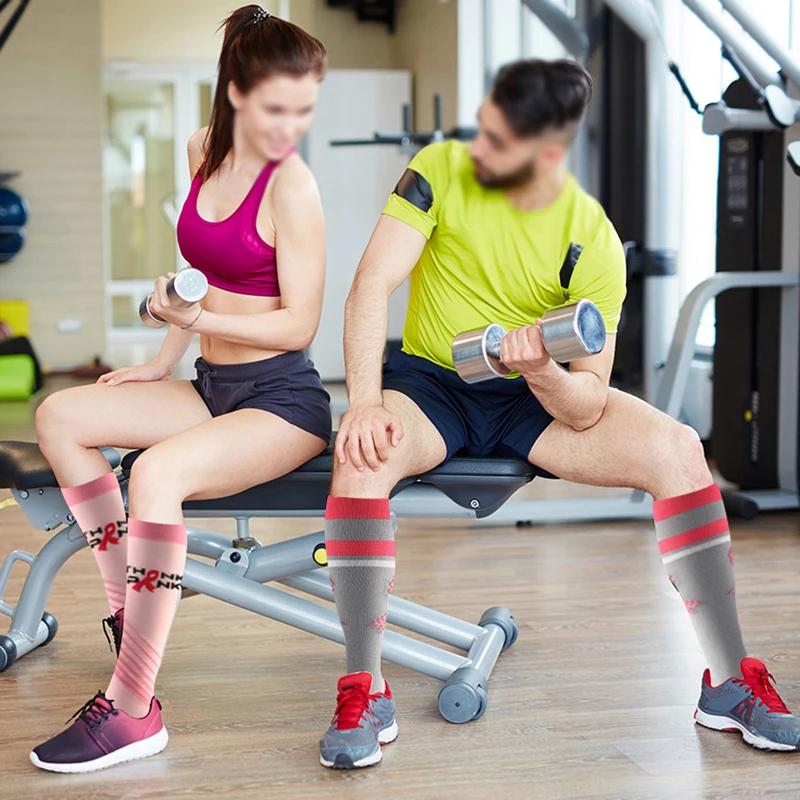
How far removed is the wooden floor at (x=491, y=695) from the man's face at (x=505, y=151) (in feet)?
3.05

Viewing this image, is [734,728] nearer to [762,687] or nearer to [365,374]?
[762,687]

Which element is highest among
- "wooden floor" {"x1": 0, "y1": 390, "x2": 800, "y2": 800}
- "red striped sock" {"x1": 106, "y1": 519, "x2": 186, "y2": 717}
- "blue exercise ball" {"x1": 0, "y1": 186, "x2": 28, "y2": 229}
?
"blue exercise ball" {"x1": 0, "y1": 186, "x2": 28, "y2": 229}

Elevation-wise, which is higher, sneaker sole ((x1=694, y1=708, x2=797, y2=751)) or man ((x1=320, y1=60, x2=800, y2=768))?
man ((x1=320, y1=60, x2=800, y2=768))

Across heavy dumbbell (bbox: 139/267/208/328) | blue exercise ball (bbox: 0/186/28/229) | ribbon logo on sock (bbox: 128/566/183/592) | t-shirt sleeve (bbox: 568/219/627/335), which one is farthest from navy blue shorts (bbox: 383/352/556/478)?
blue exercise ball (bbox: 0/186/28/229)

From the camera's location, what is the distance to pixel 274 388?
4.35 ft

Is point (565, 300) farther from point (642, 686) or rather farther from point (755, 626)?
point (755, 626)

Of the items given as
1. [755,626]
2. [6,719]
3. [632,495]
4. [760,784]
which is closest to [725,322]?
[632,495]

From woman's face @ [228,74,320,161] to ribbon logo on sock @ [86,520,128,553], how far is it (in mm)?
1007

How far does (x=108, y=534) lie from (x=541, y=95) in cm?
108

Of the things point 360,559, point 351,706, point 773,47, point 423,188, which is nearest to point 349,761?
point 351,706

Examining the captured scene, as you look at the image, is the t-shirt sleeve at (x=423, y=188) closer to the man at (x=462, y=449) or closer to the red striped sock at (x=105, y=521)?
the man at (x=462, y=449)

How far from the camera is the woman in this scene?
0.74 meters

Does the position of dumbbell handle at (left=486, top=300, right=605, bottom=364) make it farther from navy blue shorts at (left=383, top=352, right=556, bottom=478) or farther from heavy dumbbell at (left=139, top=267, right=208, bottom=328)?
navy blue shorts at (left=383, top=352, right=556, bottom=478)

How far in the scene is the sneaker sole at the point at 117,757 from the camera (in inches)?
50.4
